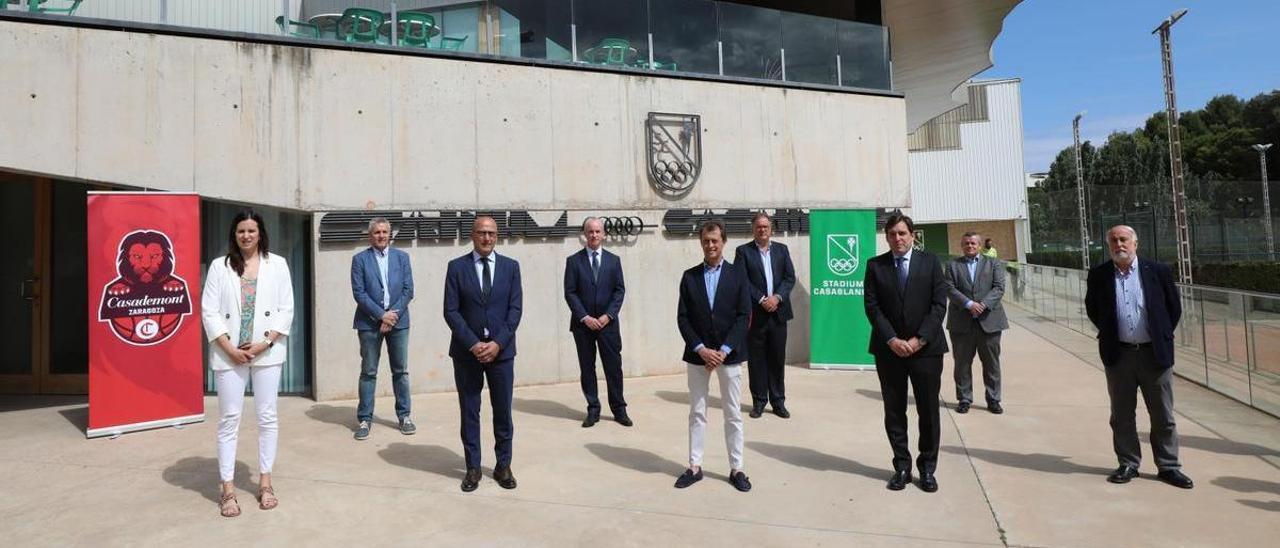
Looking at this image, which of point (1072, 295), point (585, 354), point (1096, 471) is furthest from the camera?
point (1072, 295)

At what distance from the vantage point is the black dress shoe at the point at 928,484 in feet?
13.3

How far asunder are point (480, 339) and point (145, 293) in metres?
3.58

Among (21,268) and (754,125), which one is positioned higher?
(754,125)

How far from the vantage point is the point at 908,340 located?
414cm

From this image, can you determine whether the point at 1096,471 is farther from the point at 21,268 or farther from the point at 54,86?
the point at 21,268

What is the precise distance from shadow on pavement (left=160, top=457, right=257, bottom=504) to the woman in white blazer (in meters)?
0.30

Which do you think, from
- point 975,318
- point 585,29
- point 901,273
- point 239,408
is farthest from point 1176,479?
point 585,29

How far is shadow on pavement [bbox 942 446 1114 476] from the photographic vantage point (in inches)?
174

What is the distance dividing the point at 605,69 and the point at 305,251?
3.92 m

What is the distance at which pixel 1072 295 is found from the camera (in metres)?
12.0

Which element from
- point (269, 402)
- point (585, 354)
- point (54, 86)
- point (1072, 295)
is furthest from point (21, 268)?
point (1072, 295)

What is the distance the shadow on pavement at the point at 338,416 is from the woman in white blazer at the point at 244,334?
6.21 feet

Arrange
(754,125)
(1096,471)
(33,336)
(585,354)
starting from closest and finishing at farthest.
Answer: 1. (1096,471)
2. (585,354)
3. (33,336)
4. (754,125)

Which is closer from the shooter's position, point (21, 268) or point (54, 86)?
point (54, 86)
